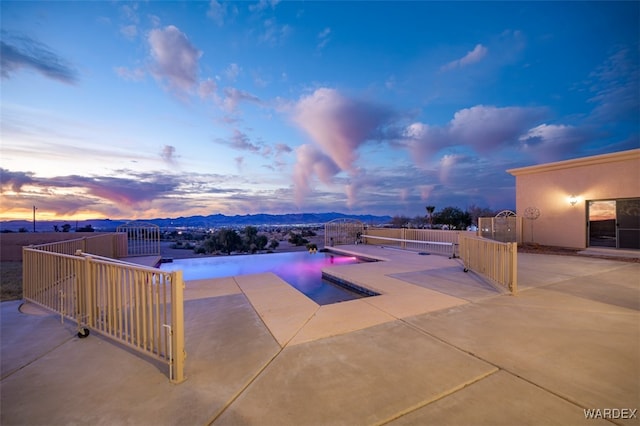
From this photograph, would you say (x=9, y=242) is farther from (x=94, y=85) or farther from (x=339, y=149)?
(x=339, y=149)

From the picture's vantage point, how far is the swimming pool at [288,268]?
496 centimetres

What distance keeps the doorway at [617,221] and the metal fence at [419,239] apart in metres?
5.03

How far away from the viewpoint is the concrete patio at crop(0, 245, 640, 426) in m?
1.61

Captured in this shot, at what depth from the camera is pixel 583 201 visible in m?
9.55

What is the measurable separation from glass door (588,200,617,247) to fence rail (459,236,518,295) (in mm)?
8169

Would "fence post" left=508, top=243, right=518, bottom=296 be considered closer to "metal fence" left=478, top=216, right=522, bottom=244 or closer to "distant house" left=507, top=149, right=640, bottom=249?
"metal fence" left=478, top=216, right=522, bottom=244

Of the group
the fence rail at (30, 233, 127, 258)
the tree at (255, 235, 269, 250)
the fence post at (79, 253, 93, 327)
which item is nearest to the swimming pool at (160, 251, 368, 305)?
the fence rail at (30, 233, 127, 258)

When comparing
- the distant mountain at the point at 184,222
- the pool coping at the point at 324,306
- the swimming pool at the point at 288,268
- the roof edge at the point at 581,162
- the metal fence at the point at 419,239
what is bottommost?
the swimming pool at the point at 288,268

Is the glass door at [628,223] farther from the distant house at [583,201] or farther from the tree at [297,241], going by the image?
the tree at [297,241]

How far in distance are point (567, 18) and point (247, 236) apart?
17.7 metres

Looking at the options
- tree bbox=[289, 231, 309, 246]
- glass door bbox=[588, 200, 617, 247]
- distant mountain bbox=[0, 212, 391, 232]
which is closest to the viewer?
glass door bbox=[588, 200, 617, 247]

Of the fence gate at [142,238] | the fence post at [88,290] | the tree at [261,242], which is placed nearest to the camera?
the fence post at [88,290]

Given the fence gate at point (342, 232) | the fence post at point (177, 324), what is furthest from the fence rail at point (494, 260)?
the fence gate at point (342, 232)

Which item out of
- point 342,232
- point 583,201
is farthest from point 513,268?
point 583,201
